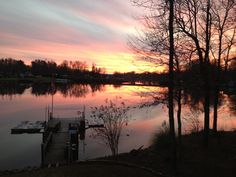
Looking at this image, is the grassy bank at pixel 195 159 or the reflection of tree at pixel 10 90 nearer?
the grassy bank at pixel 195 159

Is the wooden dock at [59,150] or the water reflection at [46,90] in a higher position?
the water reflection at [46,90]

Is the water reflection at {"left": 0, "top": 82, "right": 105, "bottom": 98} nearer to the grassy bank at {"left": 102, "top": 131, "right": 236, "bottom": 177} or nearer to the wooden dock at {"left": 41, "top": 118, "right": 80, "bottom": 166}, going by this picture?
the wooden dock at {"left": 41, "top": 118, "right": 80, "bottom": 166}

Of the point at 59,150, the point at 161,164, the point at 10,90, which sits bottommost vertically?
the point at 59,150

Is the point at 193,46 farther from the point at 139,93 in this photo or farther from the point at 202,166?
the point at 202,166

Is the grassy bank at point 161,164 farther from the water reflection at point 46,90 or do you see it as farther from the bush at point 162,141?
the water reflection at point 46,90

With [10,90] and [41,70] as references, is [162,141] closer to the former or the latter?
[10,90]

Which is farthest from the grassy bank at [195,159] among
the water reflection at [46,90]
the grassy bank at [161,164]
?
the water reflection at [46,90]

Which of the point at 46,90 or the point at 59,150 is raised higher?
the point at 46,90

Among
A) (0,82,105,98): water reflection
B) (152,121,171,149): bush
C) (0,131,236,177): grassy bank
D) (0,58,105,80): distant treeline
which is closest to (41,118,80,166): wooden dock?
(0,131,236,177): grassy bank

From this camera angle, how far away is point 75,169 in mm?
10070

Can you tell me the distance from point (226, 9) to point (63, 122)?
23061 mm

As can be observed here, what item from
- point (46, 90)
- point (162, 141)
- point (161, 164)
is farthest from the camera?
point (46, 90)

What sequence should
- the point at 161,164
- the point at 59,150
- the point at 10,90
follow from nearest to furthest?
the point at 161,164
the point at 59,150
the point at 10,90

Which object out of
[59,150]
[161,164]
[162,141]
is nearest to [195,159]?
[161,164]
